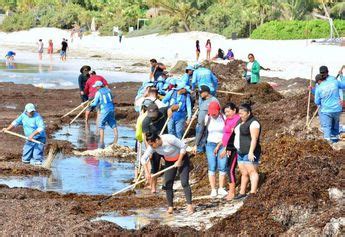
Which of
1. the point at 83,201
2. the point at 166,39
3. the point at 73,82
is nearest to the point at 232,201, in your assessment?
the point at 83,201

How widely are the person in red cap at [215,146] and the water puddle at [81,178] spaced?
2138 millimetres

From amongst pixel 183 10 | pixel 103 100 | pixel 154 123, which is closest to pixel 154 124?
pixel 154 123

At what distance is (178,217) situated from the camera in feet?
39.7

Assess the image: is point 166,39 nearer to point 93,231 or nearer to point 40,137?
point 40,137

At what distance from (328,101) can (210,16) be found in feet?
199

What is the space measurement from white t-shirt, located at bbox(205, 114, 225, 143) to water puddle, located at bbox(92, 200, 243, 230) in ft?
3.89

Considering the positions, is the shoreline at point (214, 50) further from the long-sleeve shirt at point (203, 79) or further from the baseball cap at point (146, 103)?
the baseball cap at point (146, 103)

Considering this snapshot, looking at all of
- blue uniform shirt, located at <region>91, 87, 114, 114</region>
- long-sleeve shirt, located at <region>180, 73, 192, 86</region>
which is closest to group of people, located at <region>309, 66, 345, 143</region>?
long-sleeve shirt, located at <region>180, 73, 192, 86</region>

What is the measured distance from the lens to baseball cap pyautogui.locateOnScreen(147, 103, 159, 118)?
14561mm

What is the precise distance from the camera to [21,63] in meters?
60.2

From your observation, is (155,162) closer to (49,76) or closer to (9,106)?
(9,106)

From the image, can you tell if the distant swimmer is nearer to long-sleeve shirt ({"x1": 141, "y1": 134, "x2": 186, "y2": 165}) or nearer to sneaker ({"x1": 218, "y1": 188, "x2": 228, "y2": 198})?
sneaker ({"x1": 218, "y1": 188, "x2": 228, "y2": 198})

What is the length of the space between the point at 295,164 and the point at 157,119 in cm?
342

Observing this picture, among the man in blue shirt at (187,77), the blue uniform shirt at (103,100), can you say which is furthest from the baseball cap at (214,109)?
the blue uniform shirt at (103,100)
